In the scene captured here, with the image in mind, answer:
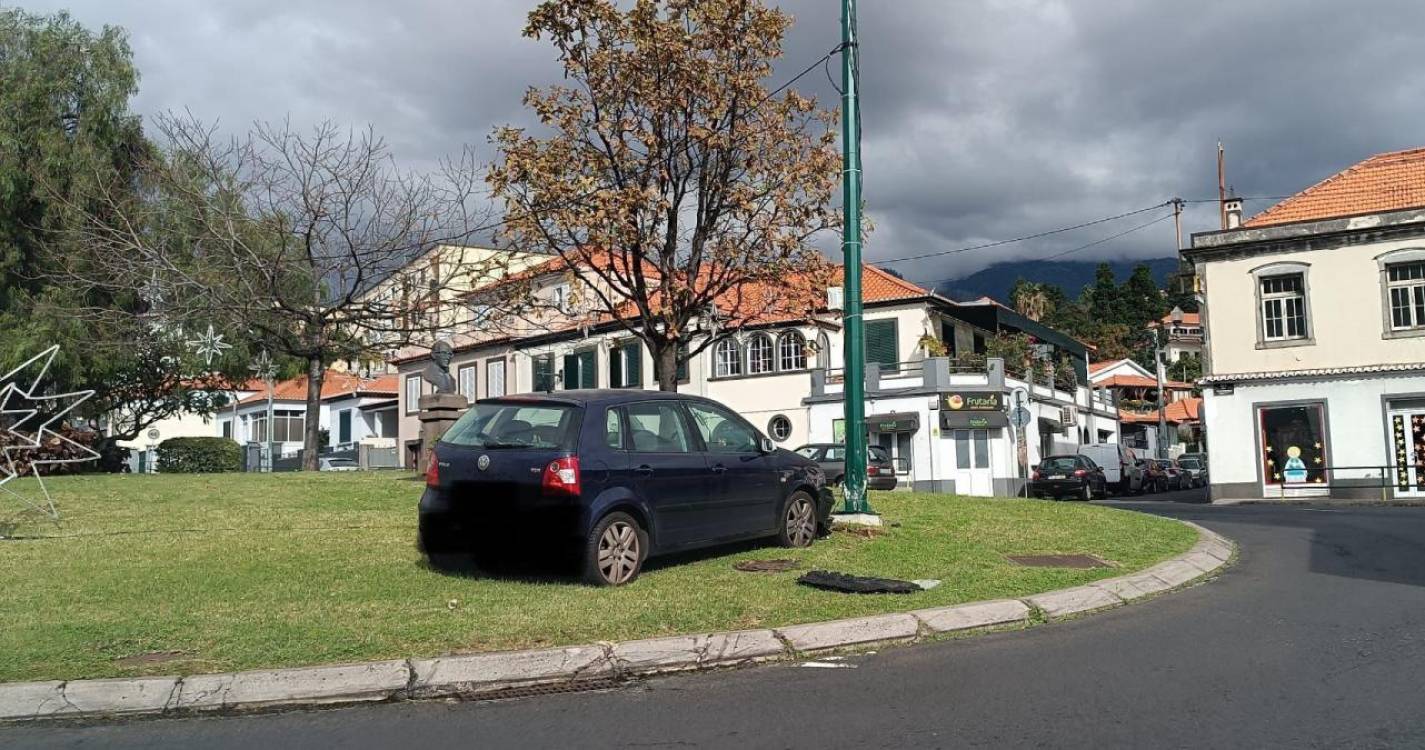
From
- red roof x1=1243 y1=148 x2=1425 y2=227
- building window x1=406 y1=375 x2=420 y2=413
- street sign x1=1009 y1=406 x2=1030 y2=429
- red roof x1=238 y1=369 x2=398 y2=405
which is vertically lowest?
street sign x1=1009 y1=406 x2=1030 y2=429

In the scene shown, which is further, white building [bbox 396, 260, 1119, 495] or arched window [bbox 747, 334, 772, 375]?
arched window [bbox 747, 334, 772, 375]

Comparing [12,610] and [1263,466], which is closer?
[12,610]

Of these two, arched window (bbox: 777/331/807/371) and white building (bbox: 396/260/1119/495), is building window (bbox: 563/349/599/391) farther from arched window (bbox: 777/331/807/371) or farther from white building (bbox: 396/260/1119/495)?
arched window (bbox: 777/331/807/371)

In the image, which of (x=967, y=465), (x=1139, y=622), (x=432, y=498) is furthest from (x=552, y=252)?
(x=967, y=465)

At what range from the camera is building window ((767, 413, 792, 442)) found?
38.8 m

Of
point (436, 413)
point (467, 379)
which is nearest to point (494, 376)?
point (467, 379)

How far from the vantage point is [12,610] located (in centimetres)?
690

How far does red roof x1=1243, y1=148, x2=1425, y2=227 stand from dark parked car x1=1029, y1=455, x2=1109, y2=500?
853cm

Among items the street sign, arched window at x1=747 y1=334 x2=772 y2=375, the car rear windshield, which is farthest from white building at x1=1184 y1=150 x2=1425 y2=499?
the car rear windshield

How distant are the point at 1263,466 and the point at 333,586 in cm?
2607

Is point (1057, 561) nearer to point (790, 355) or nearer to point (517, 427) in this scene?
point (517, 427)

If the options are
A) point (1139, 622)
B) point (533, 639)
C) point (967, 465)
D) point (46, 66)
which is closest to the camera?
point (533, 639)

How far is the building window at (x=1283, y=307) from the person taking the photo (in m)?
27.0

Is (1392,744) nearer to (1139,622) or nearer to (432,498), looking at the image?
(1139,622)
